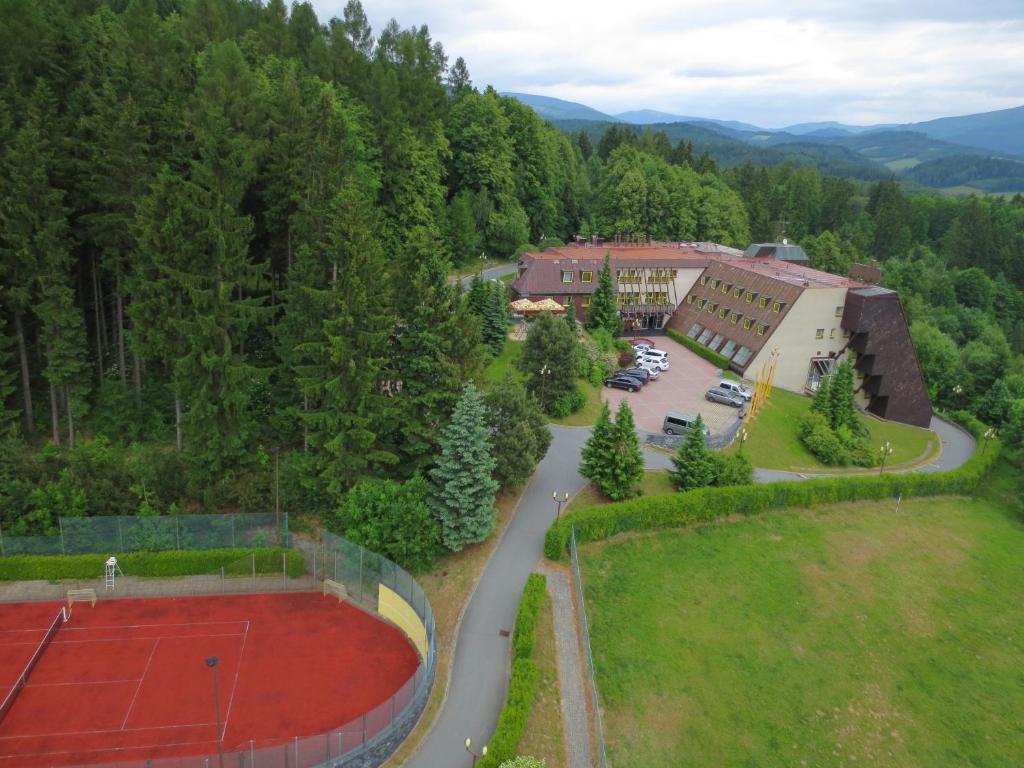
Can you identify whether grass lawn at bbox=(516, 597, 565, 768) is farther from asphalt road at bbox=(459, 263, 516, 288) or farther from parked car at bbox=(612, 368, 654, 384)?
asphalt road at bbox=(459, 263, 516, 288)

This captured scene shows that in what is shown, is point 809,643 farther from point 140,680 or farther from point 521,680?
point 140,680

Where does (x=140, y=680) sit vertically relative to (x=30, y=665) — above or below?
below

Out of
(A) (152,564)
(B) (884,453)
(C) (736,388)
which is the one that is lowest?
(A) (152,564)

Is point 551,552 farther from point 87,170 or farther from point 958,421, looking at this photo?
point 958,421

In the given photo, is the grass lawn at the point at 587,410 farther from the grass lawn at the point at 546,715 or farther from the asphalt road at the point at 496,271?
the asphalt road at the point at 496,271

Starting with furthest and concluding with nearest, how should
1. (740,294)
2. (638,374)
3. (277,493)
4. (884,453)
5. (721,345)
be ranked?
(740,294), (721,345), (638,374), (884,453), (277,493)

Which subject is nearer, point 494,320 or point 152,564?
point 152,564

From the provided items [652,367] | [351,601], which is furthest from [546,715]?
[652,367]

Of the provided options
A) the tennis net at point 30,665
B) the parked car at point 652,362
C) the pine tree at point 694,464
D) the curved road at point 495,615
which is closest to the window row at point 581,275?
the parked car at point 652,362

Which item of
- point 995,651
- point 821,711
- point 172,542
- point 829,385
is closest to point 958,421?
point 829,385
